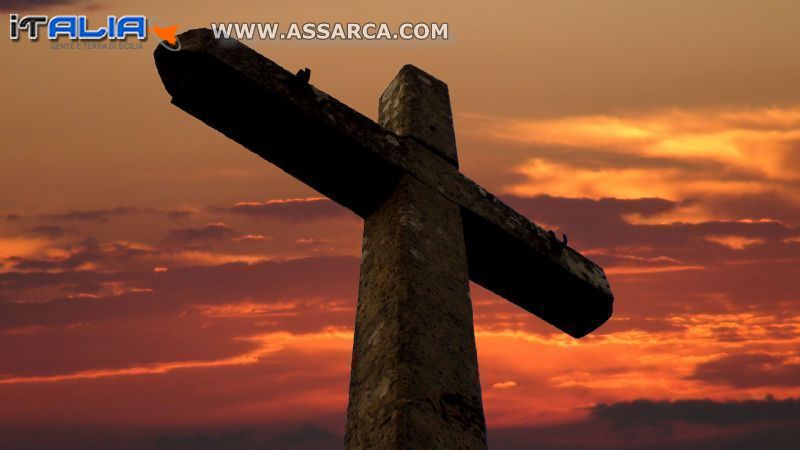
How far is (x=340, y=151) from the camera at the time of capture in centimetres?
358

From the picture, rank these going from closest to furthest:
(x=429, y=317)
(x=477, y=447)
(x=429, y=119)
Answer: (x=477, y=447) → (x=429, y=317) → (x=429, y=119)

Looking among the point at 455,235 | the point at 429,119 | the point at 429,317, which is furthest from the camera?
the point at 429,119

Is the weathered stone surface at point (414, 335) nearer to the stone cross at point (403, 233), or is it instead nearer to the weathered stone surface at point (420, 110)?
the stone cross at point (403, 233)

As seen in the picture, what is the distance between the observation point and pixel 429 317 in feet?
10.3

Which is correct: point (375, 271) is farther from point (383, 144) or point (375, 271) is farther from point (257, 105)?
point (257, 105)

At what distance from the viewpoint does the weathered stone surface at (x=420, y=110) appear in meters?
4.04

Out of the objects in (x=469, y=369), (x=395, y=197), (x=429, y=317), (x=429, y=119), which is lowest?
(x=469, y=369)

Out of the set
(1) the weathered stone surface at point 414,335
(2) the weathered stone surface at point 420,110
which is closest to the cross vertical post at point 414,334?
(1) the weathered stone surface at point 414,335

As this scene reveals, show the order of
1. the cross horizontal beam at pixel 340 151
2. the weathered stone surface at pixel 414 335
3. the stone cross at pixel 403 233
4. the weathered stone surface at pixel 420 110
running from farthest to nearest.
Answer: the weathered stone surface at pixel 420 110 < the cross horizontal beam at pixel 340 151 < the stone cross at pixel 403 233 < the weathered stone surface at pixel 414 335

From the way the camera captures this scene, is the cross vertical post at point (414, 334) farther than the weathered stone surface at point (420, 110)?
No

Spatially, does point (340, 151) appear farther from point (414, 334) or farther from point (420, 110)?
point (414, 334)

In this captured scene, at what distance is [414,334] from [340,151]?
104 centimetres

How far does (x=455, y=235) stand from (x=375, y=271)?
1.57 ft

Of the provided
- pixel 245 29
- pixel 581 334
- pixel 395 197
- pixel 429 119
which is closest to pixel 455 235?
pixel 395 197
